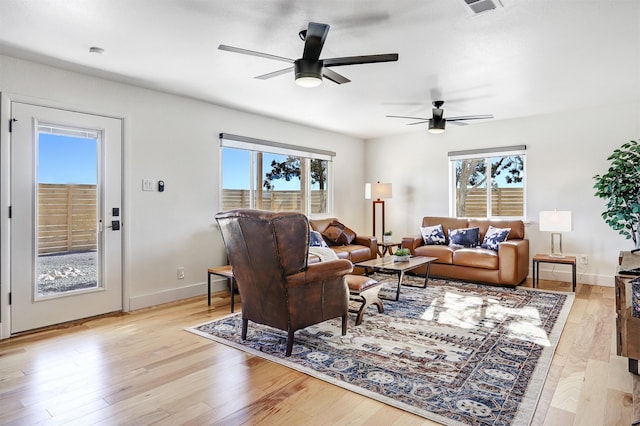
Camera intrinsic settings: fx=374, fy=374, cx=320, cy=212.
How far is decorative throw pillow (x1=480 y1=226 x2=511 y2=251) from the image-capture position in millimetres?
5242

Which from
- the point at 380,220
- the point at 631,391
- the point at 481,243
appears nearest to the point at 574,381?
the point at 631,391

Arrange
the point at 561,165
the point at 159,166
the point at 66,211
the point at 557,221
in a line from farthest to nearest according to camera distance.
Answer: the point at 561,165 → the point at 557,221 → the point at 159,166 → the point at 66,211

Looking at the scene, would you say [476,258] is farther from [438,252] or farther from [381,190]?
[381,190]

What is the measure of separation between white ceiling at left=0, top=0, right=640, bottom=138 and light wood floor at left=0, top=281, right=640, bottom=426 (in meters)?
2.38

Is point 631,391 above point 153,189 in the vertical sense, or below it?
below

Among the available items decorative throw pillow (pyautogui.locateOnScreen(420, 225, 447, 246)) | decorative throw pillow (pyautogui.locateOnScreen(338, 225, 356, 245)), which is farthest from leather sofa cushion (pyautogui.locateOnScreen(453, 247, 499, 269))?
decorative throw pillow (pyautogui.locateOnScreen(338, 225, 356, 245))

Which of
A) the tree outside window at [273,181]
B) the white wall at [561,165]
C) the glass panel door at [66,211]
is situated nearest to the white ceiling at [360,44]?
the white wall at [561,165]

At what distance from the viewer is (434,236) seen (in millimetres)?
5824

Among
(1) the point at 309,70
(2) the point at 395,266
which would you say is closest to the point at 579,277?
(2) the point at 395,266

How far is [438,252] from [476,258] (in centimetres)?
53

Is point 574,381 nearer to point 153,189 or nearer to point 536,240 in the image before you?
point 536,240

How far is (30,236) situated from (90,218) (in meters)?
0.51

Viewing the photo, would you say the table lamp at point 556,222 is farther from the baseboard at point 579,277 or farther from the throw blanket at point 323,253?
the throw blanket at point 323,253

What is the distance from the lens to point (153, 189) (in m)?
4.19
